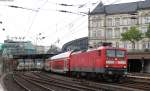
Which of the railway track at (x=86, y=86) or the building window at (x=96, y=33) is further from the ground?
the building window at (x=96, y=33)

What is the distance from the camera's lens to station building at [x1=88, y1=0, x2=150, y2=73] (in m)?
105

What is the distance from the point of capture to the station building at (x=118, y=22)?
10544 cm

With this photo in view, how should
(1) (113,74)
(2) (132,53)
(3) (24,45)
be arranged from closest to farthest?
(1) (113,74) → (2) (132,53) → (3) (24,45)

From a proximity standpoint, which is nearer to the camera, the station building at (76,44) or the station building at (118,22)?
the station building at (118,22)

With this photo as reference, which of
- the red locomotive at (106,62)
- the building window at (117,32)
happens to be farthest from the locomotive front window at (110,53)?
the building window at (117,32)

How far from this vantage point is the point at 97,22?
120 metres

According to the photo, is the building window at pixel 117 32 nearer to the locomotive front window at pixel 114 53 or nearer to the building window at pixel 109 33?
the building window at pixel 109 33

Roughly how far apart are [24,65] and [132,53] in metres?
34.1

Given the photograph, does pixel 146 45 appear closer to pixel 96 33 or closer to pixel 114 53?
pixel 96 33

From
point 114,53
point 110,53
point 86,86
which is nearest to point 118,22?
point 114,53

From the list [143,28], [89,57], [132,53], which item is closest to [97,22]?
[143,28]

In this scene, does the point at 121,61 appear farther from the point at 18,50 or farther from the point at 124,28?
the point at 18,50

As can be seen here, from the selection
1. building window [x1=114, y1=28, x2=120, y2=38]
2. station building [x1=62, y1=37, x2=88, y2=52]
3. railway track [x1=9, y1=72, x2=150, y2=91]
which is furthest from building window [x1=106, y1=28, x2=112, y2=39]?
railway track [x1=9, y1=72, x2=150, y2=91]

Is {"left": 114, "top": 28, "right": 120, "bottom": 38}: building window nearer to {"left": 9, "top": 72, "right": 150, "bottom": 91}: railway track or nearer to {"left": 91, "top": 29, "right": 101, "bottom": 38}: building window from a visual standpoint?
{"left": 91, "top": 29, "right": 101, "bottom": 38}: building window
